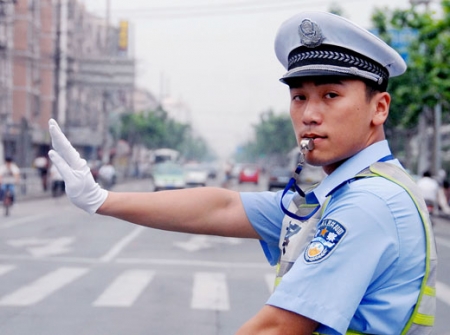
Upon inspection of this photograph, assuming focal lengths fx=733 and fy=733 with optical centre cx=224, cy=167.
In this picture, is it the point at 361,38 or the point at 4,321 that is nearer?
the point at 361,38

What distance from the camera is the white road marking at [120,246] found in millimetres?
12211

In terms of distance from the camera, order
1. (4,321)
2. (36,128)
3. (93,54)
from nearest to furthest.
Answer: (4,321) < (36,128) < (93,54)

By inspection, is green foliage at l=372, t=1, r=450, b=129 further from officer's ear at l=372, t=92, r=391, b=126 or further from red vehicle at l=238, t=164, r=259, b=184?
red vehicle at l=238, t=164, r=259, b=184

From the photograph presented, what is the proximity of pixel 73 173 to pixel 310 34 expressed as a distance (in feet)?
2.54

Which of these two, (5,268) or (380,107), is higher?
(380,107)

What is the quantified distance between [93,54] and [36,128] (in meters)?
24.1

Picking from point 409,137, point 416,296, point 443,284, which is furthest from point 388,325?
point 409,137

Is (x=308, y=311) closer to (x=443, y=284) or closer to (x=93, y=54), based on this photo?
(x=443, y=284)

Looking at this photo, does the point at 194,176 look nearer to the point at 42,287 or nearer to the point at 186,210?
the point at 42,287

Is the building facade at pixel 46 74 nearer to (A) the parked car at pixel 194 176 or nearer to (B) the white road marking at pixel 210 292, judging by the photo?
(A) the parked car at pixel 194 176

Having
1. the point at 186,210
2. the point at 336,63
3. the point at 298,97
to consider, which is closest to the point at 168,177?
the point at 186,210

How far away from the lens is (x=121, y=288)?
354 inches

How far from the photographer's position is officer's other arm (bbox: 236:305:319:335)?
1.50 m

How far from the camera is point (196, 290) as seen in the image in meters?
8.91
